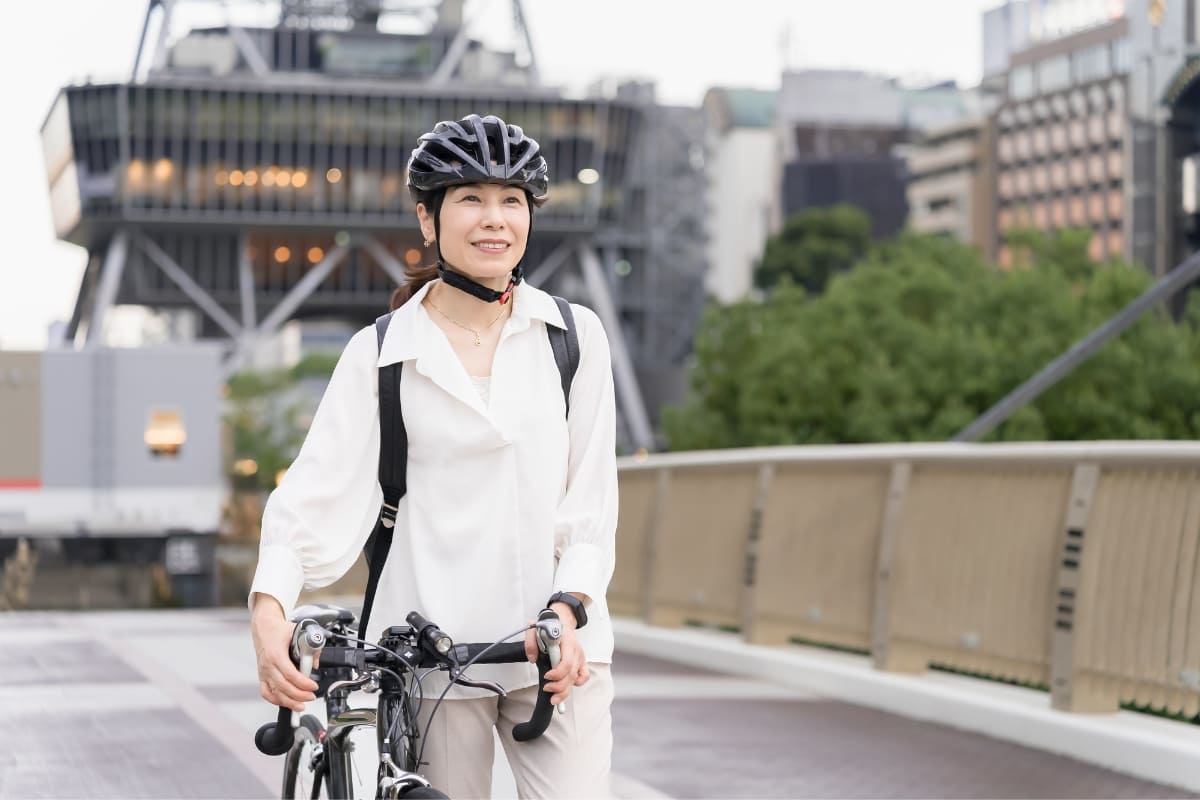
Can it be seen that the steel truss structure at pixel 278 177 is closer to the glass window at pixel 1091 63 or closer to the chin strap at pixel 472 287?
the glass window at pixel 1091 63

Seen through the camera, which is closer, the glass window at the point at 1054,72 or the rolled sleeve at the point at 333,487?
the rolled sleeve at the point at 333,487

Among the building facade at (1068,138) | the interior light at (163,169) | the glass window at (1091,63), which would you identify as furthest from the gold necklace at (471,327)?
the glass window at (1091,63)

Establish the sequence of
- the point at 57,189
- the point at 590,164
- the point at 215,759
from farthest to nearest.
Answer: the point at 57,189
the point at 590,164
the point at 215,759

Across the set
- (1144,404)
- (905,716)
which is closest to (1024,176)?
(1144,404)

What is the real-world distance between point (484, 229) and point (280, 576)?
75 centimetres

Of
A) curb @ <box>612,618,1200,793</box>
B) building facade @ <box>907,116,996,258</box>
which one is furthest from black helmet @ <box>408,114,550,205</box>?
building facade @ <box>907,116,996,258</box>

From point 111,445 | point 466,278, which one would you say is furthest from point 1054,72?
point 466,278

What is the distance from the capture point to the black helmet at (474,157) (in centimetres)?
404

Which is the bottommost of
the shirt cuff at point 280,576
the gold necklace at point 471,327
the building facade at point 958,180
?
the shirt cuff at point 280,576

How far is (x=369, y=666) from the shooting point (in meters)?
3.88

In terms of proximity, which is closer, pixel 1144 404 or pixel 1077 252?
pixel 1144 404

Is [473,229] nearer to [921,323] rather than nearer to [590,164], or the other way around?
[921,323]

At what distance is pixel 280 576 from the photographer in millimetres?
3896

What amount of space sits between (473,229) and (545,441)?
1.37ft
